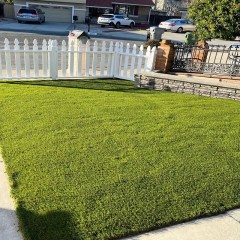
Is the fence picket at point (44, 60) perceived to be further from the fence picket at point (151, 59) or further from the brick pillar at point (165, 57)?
the brick pillar at point (165, 57)

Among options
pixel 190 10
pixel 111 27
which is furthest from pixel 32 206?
pixel 111 27

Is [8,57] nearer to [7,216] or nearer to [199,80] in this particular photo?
[199,80]

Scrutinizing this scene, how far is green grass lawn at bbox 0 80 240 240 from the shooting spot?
2.83 meters

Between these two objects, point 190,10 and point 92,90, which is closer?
point 92,90

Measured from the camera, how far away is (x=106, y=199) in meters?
3.06

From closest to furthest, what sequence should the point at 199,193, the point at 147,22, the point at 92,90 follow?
the point at 199,193 < the point at 92,90 < the point at 147,22

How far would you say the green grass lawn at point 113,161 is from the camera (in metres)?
2.83

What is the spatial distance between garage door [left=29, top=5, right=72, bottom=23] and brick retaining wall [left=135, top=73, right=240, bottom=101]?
2985 centimetres

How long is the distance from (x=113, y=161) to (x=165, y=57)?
5072mm

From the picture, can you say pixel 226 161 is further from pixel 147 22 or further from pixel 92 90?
pixel 147 22

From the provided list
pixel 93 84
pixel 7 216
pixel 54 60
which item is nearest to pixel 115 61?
pixel 93 84

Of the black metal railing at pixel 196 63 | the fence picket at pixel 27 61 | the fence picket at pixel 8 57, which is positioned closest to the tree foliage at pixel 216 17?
the black metal railing at pixel 196 63

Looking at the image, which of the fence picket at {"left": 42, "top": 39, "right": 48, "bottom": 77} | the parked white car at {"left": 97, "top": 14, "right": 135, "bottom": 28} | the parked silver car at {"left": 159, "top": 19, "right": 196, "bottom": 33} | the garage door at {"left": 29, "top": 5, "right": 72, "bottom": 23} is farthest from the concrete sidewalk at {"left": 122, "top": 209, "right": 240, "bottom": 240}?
the garage door at {"left": 29, "top": 5, "right": 72, "bottom": 23}

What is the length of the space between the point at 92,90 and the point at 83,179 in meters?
3.93
